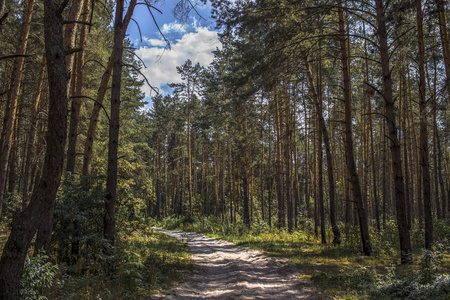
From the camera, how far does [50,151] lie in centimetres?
367

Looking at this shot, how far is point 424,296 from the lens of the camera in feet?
15.1

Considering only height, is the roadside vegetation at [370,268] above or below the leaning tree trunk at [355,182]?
below

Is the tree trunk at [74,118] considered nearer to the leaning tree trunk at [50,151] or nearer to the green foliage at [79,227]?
the green foliage at [79,227]

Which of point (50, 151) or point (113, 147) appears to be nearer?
point (50, 151)

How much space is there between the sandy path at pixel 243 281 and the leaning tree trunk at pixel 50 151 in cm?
293

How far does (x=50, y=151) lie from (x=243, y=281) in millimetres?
5428

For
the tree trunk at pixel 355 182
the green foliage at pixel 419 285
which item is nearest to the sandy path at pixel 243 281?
the green foliage at pixel 419 285

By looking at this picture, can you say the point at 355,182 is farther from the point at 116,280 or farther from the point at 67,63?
the point at 67,63

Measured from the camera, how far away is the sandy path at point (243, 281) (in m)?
A: 5.88

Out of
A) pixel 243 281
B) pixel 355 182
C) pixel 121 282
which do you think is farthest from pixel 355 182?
pixel 121 282

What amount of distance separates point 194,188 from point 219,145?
15.1 m

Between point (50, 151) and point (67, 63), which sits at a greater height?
point (67, 63)

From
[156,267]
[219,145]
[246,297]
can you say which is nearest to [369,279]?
[246,297]

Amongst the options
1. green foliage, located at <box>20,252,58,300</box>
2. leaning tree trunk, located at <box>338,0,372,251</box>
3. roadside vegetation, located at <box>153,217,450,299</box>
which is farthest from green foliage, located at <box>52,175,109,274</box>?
leaning tree trunk, located at <box>338,0,372,251</box>
